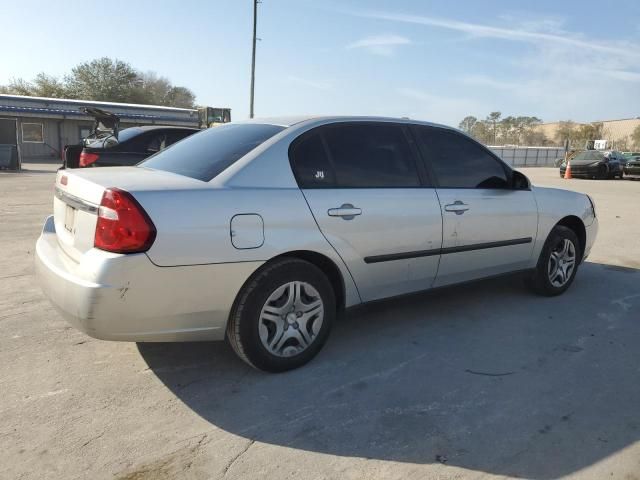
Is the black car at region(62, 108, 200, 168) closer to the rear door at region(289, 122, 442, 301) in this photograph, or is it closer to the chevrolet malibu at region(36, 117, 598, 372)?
the chevrolet malibu at region(36, 117, 598, 372)

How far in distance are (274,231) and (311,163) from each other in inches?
23.4

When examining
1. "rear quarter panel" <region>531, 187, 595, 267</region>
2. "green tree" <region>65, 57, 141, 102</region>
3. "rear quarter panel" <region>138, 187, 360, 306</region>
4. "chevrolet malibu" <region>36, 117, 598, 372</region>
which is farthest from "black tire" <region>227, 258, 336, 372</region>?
"green tree" <region>65, 57, 141, 102</region>

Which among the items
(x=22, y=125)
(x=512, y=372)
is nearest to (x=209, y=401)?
(x=512, y=372)

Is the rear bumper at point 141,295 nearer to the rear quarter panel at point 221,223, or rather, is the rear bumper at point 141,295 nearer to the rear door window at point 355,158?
the rear quarter panel at point 221,223

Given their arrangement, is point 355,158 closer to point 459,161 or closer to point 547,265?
point 459,161

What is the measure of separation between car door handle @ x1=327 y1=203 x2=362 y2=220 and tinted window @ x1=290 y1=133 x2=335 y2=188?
0.17 metres

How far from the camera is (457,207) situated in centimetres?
404

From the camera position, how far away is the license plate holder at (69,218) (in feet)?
10.1

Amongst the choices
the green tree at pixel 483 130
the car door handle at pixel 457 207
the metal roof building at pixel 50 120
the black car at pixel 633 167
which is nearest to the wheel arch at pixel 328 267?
the car door handle at pixel 457 207

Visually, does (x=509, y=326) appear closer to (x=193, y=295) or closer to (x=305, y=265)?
(x=305, y=265)

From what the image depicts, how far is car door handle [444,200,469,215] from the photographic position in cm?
399

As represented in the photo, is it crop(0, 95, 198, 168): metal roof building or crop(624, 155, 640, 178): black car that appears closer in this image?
crop(624, 155, 640, 178): black car

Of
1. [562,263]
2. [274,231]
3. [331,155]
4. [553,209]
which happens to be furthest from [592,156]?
[274,231]

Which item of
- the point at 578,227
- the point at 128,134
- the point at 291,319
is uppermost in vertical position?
the point at 128,134
